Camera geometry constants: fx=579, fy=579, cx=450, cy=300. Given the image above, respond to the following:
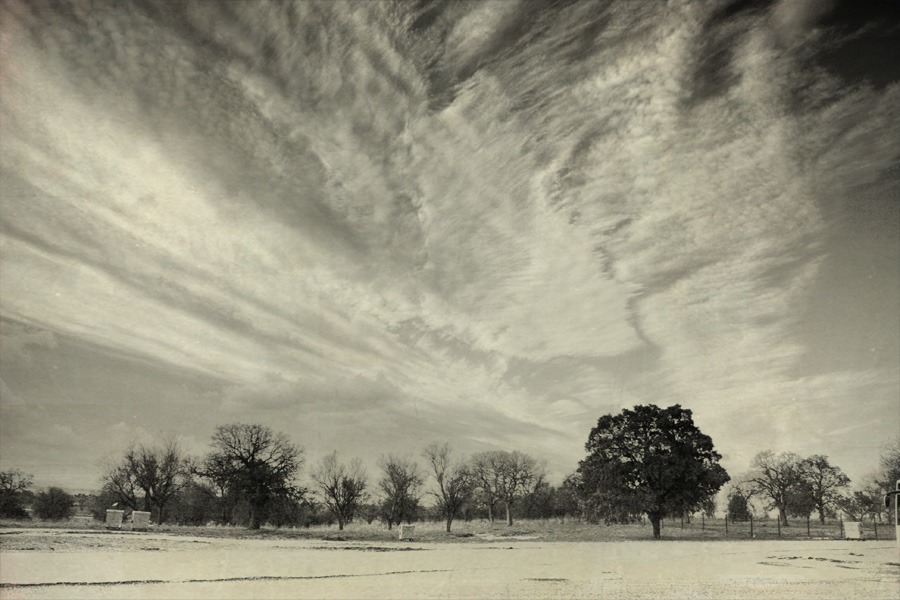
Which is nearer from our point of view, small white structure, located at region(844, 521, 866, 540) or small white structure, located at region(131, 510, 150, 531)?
small white structure, located at region(131, 510, 150, 531)

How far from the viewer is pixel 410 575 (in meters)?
14.9

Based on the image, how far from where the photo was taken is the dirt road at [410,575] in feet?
38.9

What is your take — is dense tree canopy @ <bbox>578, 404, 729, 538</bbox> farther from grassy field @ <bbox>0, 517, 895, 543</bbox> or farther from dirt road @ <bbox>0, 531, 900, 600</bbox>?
dirt road @ <bbox>0, 531, 900, 600</bbox>

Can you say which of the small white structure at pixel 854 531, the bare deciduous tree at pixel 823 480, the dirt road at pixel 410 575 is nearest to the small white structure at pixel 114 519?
the dirt road at pixel 410 575

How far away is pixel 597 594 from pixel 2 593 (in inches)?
451

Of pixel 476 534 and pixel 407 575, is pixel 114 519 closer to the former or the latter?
pixel 476 534

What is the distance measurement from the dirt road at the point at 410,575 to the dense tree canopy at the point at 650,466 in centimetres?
1678

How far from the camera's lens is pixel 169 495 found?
52406mm

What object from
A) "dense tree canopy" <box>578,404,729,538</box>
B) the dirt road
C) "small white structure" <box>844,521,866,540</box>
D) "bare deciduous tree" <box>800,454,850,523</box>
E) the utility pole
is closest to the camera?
the dirt road

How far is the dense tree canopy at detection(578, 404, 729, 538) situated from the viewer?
38125 millimetres

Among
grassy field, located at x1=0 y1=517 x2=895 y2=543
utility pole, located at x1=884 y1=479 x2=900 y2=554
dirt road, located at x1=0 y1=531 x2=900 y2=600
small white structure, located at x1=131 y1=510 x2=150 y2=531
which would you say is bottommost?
grassy field, located at x1=0 y1=517 x2=895 y2=543

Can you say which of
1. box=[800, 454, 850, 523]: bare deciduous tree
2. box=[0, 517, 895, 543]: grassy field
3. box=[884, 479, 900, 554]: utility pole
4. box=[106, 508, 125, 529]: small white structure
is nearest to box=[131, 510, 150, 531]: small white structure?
box=[106, 508, 125, 529]: small white structure

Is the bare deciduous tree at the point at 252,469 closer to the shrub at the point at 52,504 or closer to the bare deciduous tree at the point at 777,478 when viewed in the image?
the shrub at the point at 52,504

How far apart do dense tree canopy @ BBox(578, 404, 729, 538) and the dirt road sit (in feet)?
55.1
